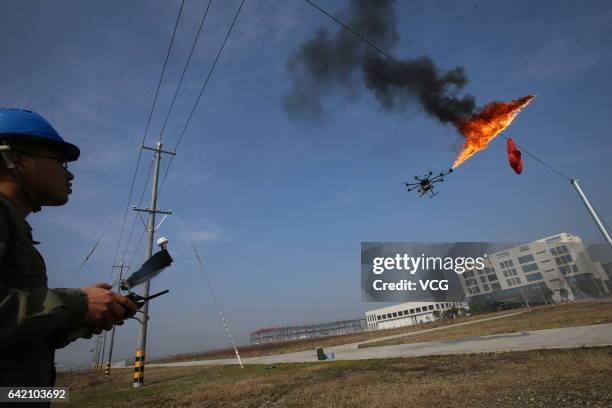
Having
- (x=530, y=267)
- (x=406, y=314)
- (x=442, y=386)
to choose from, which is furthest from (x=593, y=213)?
(x=406, y=314)

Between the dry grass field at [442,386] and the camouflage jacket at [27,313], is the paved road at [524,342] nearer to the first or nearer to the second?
the dry grass field at [442,386]

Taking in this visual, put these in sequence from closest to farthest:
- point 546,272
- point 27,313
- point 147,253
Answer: point 27,313
point 147,253
point 546,272

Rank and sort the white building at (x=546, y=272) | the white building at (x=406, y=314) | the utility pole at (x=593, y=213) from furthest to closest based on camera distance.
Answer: the white building at (x=406, y=314), the white building at (x=546, y=272), the utility pole at (x=593, y=213)

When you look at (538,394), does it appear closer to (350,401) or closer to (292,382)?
(350,401)

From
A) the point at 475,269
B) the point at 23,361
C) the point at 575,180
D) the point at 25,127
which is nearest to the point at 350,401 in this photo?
the point at 23,361

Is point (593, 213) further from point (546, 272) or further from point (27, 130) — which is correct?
point (546, 272)

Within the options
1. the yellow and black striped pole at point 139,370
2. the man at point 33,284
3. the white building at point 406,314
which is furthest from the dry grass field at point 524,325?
the white building at point 406,314
